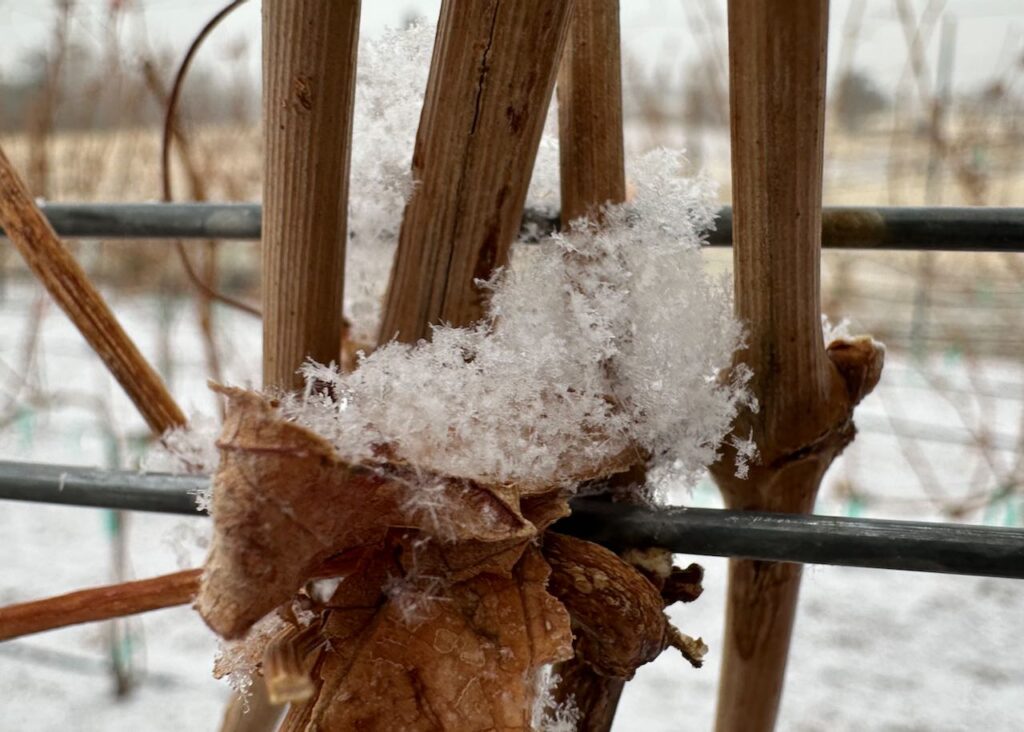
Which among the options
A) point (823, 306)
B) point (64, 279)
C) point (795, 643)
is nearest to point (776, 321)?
point (64, 279)

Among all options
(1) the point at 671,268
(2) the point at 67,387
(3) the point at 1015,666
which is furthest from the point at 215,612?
(2) the point at 67,387

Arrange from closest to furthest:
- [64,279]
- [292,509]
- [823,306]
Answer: [292,509]
[64,279]
[823,306]

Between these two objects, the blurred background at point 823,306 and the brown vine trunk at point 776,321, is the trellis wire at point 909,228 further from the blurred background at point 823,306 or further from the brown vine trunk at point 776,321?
the blurred background at point 823,306

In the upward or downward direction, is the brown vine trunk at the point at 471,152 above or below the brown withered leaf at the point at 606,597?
above

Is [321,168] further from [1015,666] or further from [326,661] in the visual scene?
[1015,666]

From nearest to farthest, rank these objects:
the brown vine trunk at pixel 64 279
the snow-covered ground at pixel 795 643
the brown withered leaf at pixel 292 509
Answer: the brown withered leaf at pixel 292 509 < the brown vine trunk at pixel 64 279 < the snow-covered ground at pixel 795 643

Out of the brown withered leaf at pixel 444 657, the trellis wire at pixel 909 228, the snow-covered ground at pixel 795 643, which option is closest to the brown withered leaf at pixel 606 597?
the brown withered leaf at pixel 444 657

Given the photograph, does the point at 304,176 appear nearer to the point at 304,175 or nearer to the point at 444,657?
the point at 304,175

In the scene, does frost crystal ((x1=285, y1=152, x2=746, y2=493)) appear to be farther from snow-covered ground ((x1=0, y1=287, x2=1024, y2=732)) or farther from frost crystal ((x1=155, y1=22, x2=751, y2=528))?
snow-covered ground ((x1=0, y1=287, x2=1024, y2=732))
